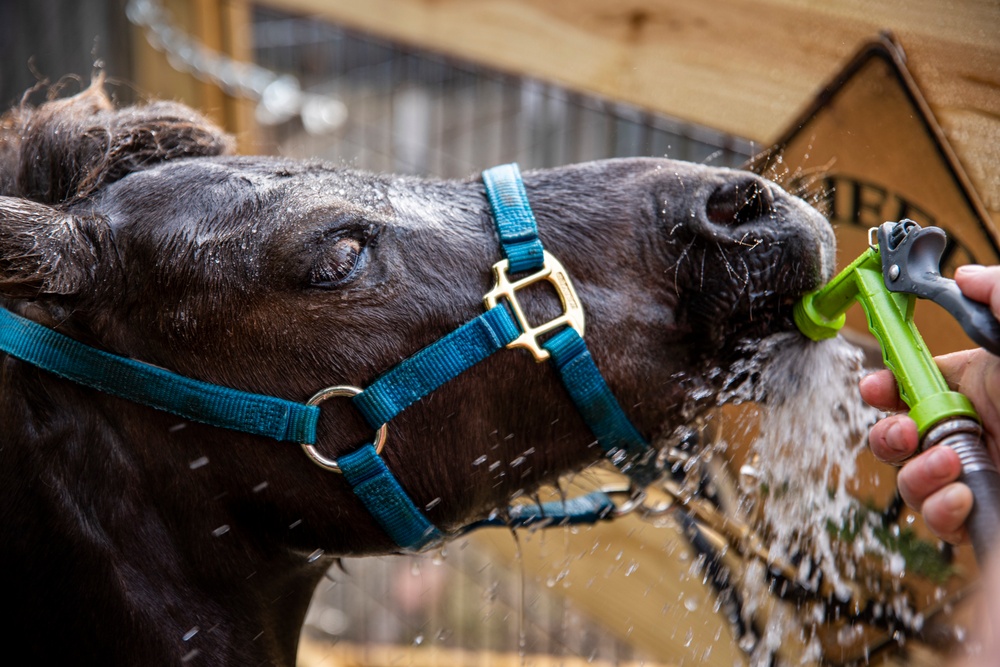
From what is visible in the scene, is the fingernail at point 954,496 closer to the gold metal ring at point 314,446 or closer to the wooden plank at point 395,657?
the gold metal ring at point 314,446

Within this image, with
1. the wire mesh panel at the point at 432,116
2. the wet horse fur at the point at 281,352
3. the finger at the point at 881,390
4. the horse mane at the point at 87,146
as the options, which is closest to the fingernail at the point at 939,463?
the finger at the point at 881,390

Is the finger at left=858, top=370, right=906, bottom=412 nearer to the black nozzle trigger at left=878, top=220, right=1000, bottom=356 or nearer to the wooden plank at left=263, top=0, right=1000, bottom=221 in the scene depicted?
the black nozzle trigger at left=878, top=220, right=1000, bottom=356

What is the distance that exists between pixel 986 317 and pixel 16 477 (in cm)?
144

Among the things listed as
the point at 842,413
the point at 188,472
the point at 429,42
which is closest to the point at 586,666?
the point at 842,413

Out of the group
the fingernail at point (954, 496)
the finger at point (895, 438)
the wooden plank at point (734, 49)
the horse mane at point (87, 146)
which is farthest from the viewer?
the horse mane at point (87, 146)

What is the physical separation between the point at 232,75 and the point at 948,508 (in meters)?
3.39

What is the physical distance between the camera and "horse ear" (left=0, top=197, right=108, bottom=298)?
1433 millimetres

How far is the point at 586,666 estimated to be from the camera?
289cm

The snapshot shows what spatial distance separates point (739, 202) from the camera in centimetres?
153

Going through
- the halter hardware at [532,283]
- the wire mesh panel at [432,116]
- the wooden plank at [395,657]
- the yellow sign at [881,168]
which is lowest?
the wooden plank at [395,657]

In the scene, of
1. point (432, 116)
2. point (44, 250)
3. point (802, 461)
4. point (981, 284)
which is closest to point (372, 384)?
point (44, 250)

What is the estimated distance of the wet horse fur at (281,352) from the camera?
150cm

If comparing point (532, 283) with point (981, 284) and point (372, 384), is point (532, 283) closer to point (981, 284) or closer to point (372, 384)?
point (372, 384)

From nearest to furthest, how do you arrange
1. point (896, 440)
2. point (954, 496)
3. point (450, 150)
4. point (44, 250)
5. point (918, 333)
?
point (954, 496) → point (896, 440) → point (918, 333) → point (44, 250) → point (450, 150)
